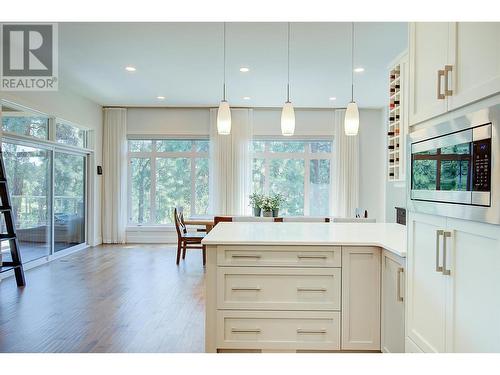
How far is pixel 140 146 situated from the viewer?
7254mm

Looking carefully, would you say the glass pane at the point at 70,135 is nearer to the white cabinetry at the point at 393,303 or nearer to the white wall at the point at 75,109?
the white wall at the point at 75,109

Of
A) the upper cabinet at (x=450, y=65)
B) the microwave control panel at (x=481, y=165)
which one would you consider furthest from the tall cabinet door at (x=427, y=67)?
the microwave control panel at (x=481, y=165)

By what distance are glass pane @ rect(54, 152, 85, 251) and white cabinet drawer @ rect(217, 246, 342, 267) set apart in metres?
4.66

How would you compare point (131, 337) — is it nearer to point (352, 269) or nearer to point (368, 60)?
point (352, 269)

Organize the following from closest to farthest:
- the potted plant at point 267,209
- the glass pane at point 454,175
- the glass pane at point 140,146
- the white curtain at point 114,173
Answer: the glass pane at point 454,175
the potted plant at point 267,209
the white curtain at point 114,173
the glass pane at point 140,146

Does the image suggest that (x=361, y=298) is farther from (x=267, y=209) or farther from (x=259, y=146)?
A: (x=259, y=146)

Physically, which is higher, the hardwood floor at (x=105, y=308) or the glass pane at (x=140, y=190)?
the glass pane at (x=140, y=190)

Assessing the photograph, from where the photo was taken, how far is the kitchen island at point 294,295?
2152 millimetres

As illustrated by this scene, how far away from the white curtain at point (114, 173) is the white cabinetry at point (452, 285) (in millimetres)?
6341

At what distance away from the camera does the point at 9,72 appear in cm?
412

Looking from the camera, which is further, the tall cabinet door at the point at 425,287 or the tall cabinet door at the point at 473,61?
the tall cabinet door at the point at 425,287
